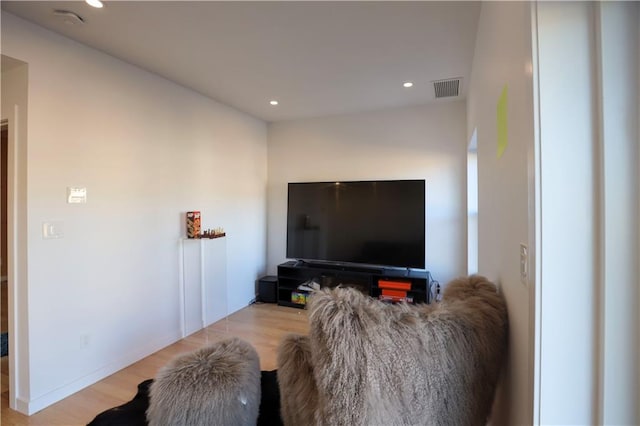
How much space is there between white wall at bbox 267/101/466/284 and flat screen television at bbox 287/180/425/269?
0.28 metres

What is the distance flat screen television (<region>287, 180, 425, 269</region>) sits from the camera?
134 inches

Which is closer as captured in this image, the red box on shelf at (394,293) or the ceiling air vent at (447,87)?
the ceiling air vent at (447,87)

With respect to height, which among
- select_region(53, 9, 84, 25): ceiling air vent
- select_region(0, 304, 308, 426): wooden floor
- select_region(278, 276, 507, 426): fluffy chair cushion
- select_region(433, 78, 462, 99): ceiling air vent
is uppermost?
select_region(433, 78, 462, 99): ceiling air vent

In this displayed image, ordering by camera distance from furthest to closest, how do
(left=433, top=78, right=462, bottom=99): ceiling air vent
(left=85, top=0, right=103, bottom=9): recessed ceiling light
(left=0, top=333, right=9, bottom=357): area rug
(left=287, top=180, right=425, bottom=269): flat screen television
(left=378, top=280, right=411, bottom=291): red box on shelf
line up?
1. (left=287, top=180, right=425, bottom=269): flat screen television
2. (left=378, top=280, right=411, bottom=291): red box on shelf
3. (left=433, top=78, right=462, bottom=99): ceiling air vent
4. (left=0, top=333, right=9, bottom=357): area rug
5. (left=85, top=0, right=103, bottom=9): recessed ceiling light

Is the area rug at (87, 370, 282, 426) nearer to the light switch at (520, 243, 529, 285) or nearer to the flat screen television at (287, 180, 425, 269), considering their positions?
the light switch at (520, 243, 529, 285)

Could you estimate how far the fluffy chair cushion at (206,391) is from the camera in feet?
4.02

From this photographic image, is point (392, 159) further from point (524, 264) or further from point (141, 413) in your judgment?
point (141, 413)

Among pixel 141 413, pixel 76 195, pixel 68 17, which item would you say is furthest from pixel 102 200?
pixel 141 413

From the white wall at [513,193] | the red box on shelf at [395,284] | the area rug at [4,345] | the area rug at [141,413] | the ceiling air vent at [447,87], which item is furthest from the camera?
the red box on shelf at [395,284]

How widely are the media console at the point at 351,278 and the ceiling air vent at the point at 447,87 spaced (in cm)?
194

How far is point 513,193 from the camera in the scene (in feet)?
3.28

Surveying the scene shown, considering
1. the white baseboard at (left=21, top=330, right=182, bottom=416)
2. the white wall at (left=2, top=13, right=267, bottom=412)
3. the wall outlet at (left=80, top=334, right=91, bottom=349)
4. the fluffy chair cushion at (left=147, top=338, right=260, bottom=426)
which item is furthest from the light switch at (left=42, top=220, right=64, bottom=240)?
the fluffy chair cushion at (left=147, top=338, right=260, bottom=426)

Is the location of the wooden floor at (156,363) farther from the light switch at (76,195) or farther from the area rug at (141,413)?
the light switch at (76,195)

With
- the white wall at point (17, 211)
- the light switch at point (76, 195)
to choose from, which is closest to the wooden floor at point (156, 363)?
the white wall at point (17, 211)
